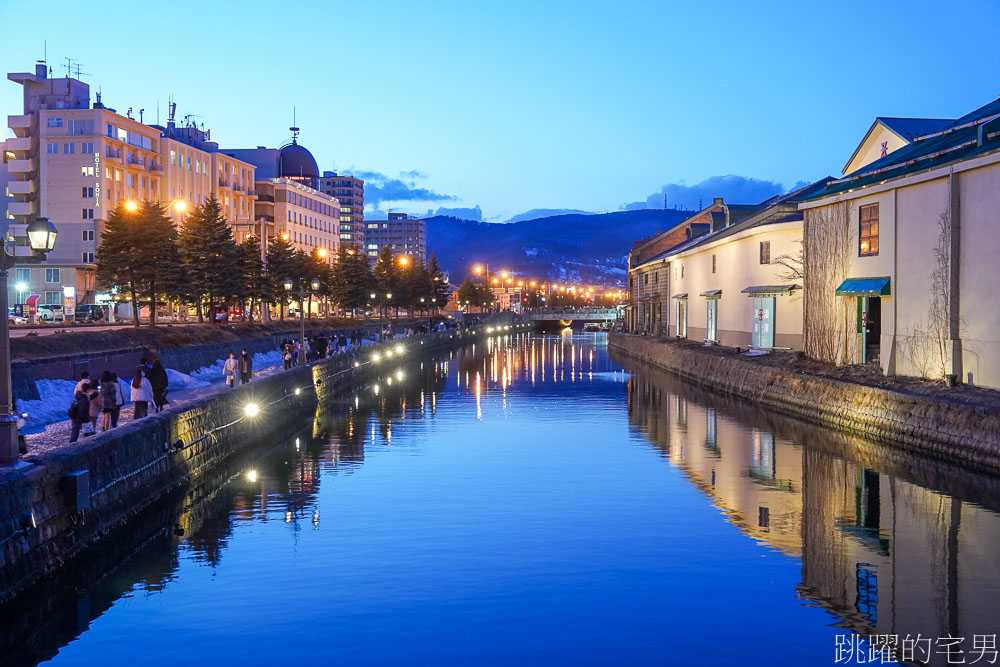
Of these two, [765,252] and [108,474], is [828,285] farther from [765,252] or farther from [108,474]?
[108,474]

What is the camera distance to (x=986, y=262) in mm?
26188

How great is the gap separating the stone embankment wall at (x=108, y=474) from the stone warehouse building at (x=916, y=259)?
2112cm

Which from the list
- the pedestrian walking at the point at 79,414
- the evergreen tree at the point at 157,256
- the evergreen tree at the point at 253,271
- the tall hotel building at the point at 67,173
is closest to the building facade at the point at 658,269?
the evergreen tree at the point at 253,271

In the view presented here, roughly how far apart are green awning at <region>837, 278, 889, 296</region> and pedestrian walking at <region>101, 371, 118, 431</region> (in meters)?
24.4

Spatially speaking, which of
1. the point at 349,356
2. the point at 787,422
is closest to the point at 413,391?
the point at 349,356

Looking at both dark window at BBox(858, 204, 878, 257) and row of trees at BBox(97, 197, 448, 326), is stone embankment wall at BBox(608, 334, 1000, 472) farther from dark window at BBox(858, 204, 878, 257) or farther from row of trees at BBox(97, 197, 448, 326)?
row of trees at BBox(97, 197, 448, 326)

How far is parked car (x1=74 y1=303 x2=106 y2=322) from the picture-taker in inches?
2781

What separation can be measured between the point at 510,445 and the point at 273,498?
9729 mm

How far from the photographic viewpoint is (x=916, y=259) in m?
30.4

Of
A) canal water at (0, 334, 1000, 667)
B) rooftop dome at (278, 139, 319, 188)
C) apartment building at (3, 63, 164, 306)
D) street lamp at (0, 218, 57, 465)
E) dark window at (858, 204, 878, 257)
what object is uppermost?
rooftop dome at (278, 139, 319, 188)

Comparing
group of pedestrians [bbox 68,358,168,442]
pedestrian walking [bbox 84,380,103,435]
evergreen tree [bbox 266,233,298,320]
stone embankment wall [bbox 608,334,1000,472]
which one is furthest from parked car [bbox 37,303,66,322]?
pedestrian walking [bbox 84,380,103,435]

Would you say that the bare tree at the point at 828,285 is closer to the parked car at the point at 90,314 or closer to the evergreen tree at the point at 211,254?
the evergreen tree at the point at 211,254

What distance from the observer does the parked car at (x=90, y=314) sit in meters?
70.6

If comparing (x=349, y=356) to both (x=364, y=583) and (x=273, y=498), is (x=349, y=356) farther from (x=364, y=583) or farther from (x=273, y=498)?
(x=364, y=583)
